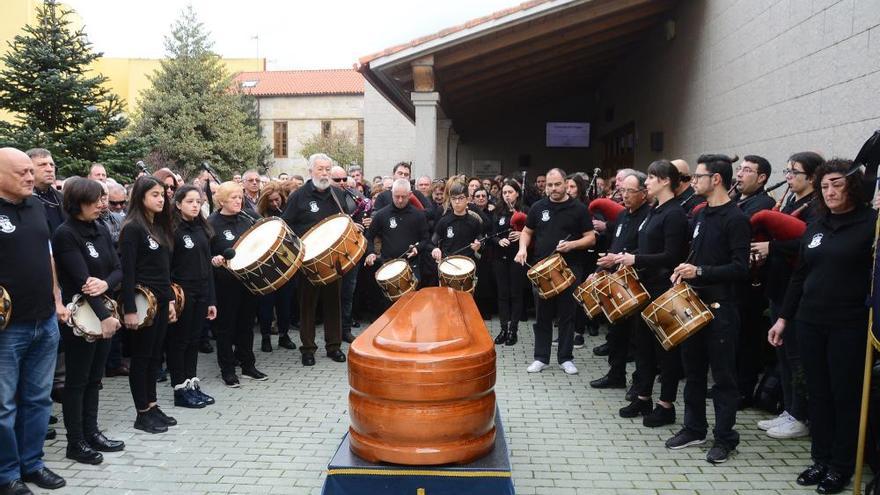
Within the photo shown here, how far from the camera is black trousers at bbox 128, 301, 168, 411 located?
5.16 meters

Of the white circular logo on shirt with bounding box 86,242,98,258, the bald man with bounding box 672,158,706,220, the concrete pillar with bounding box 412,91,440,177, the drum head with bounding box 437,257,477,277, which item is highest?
the concrete pillar with bounding box 412,91,440,177

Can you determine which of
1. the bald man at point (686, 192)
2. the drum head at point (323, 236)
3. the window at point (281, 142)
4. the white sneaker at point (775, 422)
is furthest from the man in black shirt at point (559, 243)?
the window at point (281, 142)

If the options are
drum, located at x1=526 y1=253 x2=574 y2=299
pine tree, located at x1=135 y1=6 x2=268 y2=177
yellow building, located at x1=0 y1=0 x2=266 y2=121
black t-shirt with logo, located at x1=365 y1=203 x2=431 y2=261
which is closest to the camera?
drum, located at x1=526 y1=253 x2=574 y2=299

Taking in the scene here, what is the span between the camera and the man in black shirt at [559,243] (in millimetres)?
6918

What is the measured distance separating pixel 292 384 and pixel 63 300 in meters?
2.58

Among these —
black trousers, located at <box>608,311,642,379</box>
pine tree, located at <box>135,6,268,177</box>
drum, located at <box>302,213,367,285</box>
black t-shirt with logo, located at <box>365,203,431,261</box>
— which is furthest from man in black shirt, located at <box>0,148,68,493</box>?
pine tree, located at <box>135,6,268,177</box>

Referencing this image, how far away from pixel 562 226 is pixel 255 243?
3.11 meters

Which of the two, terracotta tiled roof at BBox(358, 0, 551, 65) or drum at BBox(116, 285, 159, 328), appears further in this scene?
terracotta tiled roof at BBox(358, 0, 551, 65)

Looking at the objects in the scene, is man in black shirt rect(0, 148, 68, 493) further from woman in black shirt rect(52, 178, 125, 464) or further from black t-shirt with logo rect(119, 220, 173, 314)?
black t-shirt with logo rect(119, 220, 173, 314)

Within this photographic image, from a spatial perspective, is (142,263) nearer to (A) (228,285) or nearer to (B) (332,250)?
(A) (228,285)

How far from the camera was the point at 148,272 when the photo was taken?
202 inches

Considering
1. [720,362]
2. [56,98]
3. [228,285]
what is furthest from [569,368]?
[56,98]

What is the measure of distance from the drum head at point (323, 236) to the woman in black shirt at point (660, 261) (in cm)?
275

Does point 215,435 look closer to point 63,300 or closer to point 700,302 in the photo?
point 63,300
